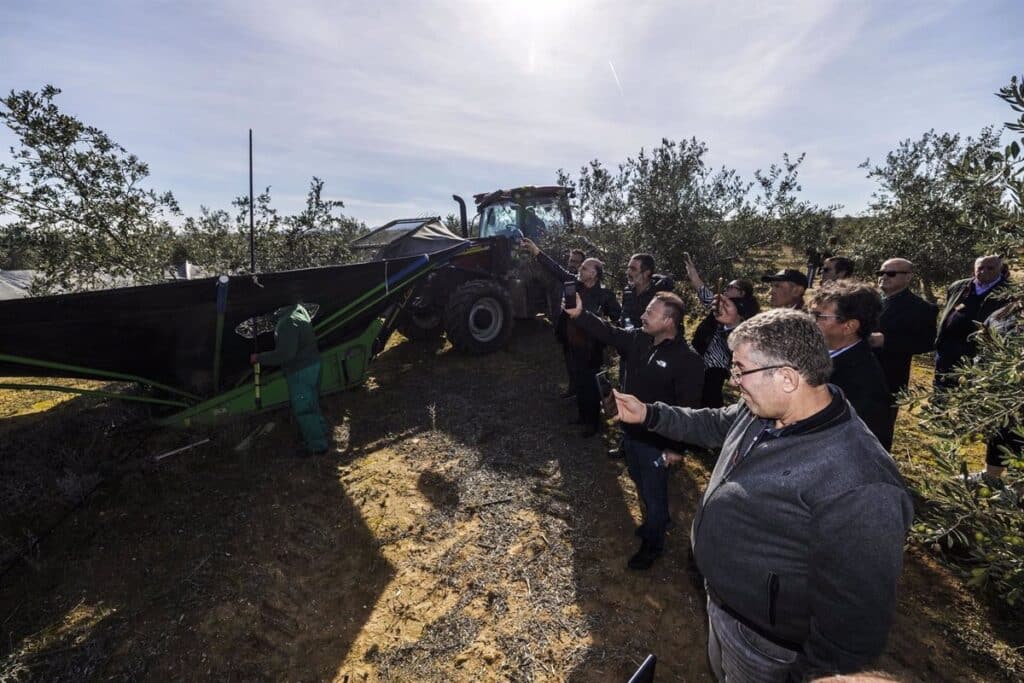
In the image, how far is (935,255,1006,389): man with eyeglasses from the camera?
137 inches

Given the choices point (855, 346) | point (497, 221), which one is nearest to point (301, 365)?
point (855, 346)

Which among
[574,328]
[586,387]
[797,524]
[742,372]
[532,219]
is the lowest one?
[586,387]

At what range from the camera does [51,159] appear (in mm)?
6000

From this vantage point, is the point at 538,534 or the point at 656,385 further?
the point at 538,534

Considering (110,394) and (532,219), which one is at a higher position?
(532,219)

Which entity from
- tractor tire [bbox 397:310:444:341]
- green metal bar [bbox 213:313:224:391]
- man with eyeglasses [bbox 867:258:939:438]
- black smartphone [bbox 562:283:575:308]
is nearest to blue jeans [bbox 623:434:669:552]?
black smartphone [bbox 562:283:575:308]

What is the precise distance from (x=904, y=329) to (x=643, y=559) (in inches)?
110

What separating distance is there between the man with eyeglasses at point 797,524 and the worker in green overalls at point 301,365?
409 centimetres

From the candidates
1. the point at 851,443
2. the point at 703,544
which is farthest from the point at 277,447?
the point at 851,443

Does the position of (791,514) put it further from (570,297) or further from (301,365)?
(301,365)

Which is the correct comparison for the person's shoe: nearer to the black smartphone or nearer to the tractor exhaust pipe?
the black smartphone

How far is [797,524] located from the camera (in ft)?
4.47

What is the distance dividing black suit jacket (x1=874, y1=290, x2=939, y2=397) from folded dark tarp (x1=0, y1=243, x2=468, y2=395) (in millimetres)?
5526

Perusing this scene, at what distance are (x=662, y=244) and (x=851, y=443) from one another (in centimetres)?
623
